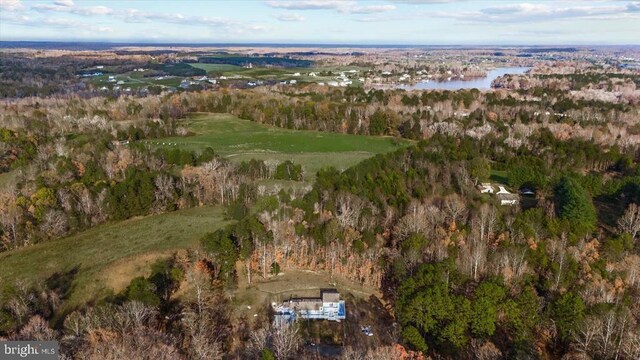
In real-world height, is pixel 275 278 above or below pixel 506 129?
below

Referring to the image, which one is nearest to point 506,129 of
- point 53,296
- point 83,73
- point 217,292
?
point 217,292

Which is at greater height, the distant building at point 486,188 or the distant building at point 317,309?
the distant building at point 486,188

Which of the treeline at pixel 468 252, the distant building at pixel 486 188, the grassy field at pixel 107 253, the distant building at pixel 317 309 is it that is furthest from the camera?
the distant building at pixel 486 188

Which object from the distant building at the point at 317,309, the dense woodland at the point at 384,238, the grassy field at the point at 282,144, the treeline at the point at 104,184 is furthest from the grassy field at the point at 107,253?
the grassy field at the point at 282,144

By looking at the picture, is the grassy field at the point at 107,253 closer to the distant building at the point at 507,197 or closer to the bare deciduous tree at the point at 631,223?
the distant building at the point at 507,197

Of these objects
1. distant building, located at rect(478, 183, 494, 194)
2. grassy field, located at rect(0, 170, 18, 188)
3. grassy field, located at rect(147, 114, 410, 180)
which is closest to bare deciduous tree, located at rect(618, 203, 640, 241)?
distant building, located at rect(478, 183, 494, 194)

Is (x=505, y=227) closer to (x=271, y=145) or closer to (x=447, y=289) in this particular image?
(x=447, y=289)
